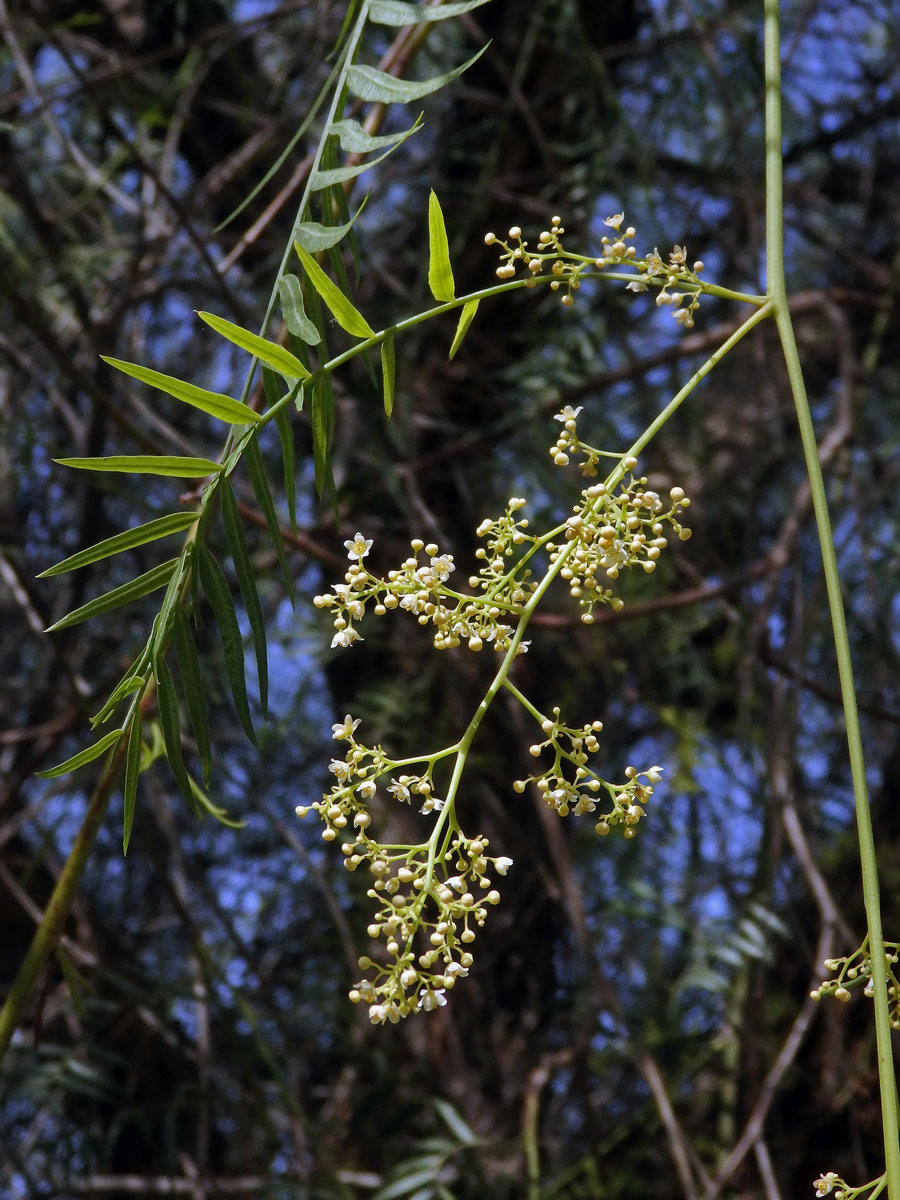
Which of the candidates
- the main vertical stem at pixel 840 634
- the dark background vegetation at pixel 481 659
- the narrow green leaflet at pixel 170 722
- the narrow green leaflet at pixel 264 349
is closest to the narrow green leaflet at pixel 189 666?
the narrow green leaflet at pixel 170 722

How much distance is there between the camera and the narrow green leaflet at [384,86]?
0.68 metres

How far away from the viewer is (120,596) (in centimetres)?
66

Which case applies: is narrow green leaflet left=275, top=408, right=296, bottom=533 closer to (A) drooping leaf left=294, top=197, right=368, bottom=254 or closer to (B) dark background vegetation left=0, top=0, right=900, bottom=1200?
(A) drooping leaf left=294, top=197, right=368, bottom=254

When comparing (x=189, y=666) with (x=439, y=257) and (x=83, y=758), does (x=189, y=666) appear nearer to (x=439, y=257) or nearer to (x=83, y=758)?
(x=83, y=758)

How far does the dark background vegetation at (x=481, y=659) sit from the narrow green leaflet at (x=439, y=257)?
915mm

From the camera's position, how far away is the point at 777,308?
70 cm

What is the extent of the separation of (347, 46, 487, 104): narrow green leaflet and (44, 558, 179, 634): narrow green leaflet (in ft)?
0.93

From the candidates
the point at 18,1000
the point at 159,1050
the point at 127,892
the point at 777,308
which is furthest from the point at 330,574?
the point at 777,308

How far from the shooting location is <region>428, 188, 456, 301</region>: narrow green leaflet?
604mm

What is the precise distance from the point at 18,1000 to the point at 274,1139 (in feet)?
3.19

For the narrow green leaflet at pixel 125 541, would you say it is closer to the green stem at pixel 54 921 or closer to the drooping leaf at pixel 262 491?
the drooping leaf at pixel 262 491

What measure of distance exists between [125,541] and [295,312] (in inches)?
5.9

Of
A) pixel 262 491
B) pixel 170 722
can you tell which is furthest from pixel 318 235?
pixel 170 722

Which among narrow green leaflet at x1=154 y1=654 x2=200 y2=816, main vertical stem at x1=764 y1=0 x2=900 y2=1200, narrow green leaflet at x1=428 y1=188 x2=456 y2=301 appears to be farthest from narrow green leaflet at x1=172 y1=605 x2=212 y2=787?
main vertical stem at x1=764 y1=0 x2=900 y2=1200
